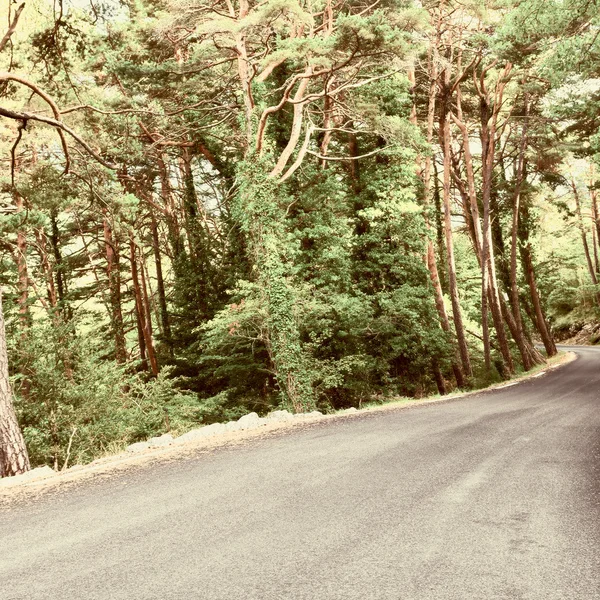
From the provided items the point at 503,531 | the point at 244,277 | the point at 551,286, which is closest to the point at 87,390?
the point at 244,277

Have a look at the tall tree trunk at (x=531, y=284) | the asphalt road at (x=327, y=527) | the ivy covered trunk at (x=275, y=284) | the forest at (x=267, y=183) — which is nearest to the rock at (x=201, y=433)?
the asphalt road at (x=327, y=527)

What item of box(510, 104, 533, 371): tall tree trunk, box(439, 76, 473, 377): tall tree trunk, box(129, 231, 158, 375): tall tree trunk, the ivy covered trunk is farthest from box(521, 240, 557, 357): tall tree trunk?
box(129, 231, 158, 375): tall tree trunk

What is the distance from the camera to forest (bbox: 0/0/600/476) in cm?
1253

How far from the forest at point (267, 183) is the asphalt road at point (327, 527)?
4030mm

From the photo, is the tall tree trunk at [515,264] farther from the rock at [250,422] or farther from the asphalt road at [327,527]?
the asphalt road at [327,527]

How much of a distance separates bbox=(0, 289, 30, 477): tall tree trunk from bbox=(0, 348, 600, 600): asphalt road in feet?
8.62

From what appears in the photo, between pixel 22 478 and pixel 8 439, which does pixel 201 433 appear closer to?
pixel 8 439

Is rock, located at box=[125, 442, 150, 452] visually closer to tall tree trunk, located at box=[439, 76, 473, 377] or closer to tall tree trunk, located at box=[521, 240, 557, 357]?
tall tree trunk, located at box=[439, 76, 473, 377]

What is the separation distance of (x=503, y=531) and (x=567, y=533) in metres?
0.45

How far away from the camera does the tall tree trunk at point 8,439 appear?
26.8ft

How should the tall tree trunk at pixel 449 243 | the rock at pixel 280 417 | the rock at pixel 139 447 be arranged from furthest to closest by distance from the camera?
the tall tree trunk at pixel 449 243 → the rock at pixel 280 417 → the rock at pixel 139 447

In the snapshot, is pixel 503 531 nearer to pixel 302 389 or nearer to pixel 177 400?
pixel 302 389

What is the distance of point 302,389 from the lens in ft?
51.6

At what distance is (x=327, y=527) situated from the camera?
4363 millimetres
